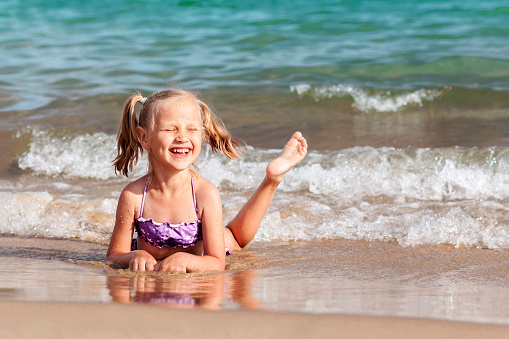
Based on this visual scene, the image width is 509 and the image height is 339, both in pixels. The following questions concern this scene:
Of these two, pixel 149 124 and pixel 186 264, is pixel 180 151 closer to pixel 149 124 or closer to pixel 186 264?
pixel 149 124

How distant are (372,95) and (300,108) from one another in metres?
0.99

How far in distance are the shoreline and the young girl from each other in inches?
42.7

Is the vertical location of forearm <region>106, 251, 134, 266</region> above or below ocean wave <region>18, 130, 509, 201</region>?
below

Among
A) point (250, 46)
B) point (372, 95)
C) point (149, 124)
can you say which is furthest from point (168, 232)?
point (250, 46)

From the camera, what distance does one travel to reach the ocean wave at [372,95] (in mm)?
8398

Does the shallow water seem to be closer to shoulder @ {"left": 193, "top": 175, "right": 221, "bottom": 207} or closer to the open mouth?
shoulder @ {"left": 193, "top": 175, "right": 221, "bottom": 207}

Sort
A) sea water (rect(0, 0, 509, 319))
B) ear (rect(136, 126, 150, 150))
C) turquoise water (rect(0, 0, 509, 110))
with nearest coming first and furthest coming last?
ear (rect(136, 126, 150, 150)), sea water (rect(0, 0, 509, 319)), turquoise water (rect(0, 0, 509, 110))

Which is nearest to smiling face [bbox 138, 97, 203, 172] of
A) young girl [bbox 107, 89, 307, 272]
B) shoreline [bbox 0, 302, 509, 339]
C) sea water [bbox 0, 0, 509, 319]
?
young girl [bbox 107, 89, 307, 272]

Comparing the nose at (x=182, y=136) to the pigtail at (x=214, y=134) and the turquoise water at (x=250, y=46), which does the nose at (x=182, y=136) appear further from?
the turquoise water at (x=250, y=46)

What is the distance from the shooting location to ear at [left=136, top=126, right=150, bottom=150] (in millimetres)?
3430

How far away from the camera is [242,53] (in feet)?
36.7

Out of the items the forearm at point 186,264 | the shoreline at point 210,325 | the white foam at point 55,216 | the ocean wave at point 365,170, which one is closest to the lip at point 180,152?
the forearm at point 186,264

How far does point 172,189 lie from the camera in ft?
11.5

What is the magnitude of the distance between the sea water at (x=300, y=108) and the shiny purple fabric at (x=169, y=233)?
734 mm
